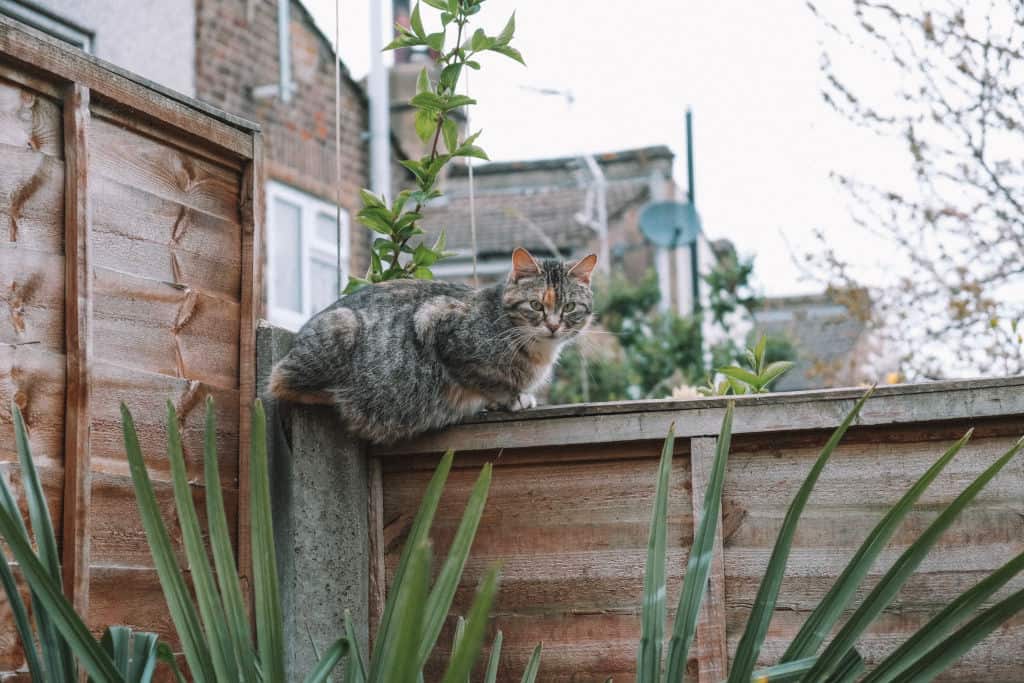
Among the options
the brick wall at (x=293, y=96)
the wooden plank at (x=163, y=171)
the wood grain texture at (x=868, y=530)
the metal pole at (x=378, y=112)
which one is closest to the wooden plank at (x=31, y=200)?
the wooden plank at (x=163, y=171)

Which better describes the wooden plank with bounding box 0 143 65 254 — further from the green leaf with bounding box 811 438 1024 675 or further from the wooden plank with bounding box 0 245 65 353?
the green leaf with bounding box 811 438 1024 675

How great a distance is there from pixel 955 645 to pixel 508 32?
174 centimetres

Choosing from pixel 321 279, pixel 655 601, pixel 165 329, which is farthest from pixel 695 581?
pixel 321 279

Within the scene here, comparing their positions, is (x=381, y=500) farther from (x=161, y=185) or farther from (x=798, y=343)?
(x=798, y=343)

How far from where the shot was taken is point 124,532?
7.63 ft

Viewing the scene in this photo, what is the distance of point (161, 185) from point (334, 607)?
3.22 ft

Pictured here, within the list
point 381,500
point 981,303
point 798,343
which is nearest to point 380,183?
point 798,343

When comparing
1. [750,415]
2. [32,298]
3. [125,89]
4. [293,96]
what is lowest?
[750,415]

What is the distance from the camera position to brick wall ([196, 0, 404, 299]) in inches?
350

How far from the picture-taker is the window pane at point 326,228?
1023 cm

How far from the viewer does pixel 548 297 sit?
3.08 metres

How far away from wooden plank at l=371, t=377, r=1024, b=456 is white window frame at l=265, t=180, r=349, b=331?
6951 millimetres

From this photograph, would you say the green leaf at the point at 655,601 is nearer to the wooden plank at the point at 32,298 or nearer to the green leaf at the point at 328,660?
the green leaf at the point at 328,660

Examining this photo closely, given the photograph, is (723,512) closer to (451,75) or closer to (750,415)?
(750,415)
